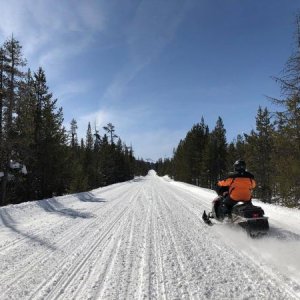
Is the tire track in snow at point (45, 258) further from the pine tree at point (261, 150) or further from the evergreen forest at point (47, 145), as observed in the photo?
the pine tree at point (261, 150)

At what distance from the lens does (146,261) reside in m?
Result: 6.50

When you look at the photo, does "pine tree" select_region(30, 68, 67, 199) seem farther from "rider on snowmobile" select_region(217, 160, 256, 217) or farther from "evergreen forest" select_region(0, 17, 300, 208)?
"rider on snowmobile" select_region(217, 160, 256, 217)

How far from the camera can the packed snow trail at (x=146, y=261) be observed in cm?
493

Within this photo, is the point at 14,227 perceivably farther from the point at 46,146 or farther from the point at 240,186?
the point at 46,146

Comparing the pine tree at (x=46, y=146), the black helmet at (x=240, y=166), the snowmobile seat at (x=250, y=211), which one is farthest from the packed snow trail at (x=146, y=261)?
the pine tree at (x=46, y=146)

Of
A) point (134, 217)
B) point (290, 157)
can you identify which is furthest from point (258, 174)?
point (134, 217)

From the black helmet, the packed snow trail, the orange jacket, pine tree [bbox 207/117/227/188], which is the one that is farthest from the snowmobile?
pine tree [bbox 207/117/227/188]

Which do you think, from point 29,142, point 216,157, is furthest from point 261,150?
point 29,142

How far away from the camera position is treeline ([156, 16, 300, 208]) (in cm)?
1852

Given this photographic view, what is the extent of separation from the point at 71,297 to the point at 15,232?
5712 millimetres

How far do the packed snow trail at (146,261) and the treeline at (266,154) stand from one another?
839 cm

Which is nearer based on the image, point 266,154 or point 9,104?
point 9,104

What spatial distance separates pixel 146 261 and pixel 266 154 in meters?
31.9

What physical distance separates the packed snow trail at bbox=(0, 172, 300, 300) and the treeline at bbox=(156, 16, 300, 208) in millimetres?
8391
